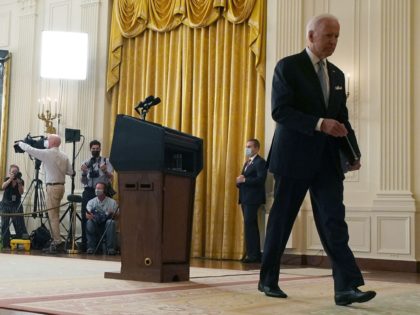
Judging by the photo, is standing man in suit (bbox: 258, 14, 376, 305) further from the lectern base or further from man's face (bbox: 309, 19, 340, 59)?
the lectern base

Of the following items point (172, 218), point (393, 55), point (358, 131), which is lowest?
point (172, 218)

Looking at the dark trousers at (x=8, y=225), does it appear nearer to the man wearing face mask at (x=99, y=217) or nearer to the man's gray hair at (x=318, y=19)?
the man wearing face mask at (x=99, y=217)

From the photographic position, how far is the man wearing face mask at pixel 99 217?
310 inches

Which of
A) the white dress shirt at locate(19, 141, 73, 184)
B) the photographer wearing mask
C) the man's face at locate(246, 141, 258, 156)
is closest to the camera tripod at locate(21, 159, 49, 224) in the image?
the photographer wearing mask

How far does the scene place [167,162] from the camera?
395 cm

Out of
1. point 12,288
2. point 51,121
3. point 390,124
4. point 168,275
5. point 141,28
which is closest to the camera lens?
point 12,288

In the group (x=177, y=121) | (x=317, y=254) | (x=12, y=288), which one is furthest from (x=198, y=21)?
(x=12, y=288)

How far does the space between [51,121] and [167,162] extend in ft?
19.5

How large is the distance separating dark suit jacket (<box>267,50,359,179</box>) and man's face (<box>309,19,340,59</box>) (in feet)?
0.29

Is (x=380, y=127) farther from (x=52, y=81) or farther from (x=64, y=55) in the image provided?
(x=52, y=81)

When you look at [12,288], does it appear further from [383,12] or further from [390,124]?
[383,12]

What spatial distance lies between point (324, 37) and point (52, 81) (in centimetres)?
736

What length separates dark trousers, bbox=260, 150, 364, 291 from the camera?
2879 mm

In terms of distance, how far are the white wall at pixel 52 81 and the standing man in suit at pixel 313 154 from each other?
20.6 feet
